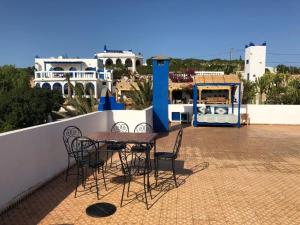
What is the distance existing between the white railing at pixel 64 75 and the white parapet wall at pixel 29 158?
110ft

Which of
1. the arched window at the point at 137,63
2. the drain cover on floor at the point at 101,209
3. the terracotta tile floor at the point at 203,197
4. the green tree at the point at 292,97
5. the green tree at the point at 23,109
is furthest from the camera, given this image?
the arched window at the point at 137,63

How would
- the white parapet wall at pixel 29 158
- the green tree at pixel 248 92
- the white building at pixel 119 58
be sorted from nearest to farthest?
the white parapet wall at pixel 29 158 → the green tree at pixel 248 92 → the white building at pixel 119 58

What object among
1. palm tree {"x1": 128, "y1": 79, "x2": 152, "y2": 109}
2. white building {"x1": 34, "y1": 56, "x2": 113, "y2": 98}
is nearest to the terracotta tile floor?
palm tree {"x1": 128, "y1": 79, "x2": 152, "y2": 109}

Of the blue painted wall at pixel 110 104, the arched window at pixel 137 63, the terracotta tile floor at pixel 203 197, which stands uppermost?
the arched window at pixel 137 63

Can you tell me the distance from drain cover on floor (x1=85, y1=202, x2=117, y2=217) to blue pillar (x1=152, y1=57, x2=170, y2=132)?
26.3ft

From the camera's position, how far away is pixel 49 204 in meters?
5.00

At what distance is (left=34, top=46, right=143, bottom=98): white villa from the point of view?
39375 mm

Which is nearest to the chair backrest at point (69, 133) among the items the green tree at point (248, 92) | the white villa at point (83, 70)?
the white villa at point (83, 70)

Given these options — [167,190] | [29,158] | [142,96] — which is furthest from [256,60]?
[29,158]

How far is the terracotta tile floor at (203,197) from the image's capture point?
14.7 ft

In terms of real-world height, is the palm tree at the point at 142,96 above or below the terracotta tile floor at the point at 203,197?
above

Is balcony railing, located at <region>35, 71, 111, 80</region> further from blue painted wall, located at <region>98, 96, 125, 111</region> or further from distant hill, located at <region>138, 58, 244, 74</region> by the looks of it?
blue painted wall, located at <region>98, 96, 125, 111</region>

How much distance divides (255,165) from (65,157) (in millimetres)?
4974

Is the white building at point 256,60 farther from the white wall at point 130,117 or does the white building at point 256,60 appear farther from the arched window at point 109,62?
the arched window at point 109,62
